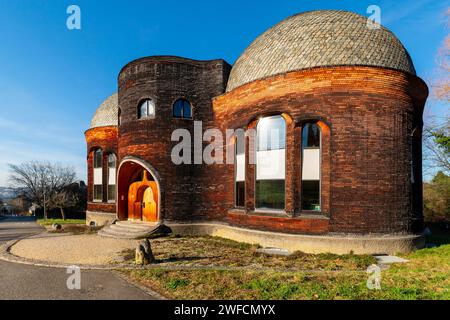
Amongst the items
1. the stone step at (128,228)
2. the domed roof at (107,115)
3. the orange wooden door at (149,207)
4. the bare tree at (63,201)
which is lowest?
the bare tree at (63,201)

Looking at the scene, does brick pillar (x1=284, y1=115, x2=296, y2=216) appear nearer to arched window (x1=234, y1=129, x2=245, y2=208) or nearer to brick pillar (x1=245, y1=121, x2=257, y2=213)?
brick pillar (x1=245, y1=121, x2=257, y2=213)

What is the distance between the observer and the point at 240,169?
11945 millimetres

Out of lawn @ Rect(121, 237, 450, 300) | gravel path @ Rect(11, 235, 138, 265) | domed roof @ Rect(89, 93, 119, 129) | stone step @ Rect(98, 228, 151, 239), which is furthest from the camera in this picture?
domed roof @ Rect(89, 93, 119, 129)

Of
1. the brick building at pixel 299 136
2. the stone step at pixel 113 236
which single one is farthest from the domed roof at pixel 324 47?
the stone step at pixel 113 236

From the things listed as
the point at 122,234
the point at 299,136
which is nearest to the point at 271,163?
the point at 299,136

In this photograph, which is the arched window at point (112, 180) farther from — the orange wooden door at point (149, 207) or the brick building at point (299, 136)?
the brick building at point (299, 136)

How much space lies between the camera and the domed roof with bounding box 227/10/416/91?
31.3ft

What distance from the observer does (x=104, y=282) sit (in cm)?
627

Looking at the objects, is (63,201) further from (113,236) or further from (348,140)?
(348,140)

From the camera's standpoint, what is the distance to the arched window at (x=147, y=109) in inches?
532

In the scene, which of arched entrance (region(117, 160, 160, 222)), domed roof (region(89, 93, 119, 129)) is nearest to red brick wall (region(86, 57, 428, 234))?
arched entrance (region(117, 160, 160, 222))

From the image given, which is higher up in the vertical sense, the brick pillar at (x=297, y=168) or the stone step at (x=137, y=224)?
the brick pillar at (x=297, y=168)

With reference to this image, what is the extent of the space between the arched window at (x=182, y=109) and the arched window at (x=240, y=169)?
332cm

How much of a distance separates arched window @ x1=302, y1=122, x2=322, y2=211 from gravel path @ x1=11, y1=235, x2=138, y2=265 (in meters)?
7.17
